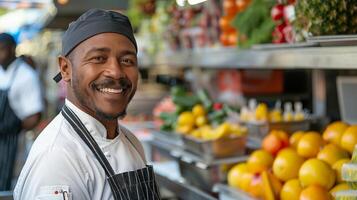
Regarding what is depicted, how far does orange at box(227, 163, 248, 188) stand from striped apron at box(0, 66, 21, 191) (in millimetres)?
2575

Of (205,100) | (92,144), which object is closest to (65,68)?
(92,144)

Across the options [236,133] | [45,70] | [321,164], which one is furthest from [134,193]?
[45,70]

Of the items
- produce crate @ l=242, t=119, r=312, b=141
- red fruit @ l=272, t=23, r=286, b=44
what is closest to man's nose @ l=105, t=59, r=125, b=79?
red fruit @ l=272, t=23, r=286, b=44

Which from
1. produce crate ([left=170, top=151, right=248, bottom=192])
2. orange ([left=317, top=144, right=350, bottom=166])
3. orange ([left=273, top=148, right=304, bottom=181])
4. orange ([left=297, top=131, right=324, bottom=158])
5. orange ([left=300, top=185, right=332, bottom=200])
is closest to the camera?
orange ([left=300, top=185, right=332, bottom=200])

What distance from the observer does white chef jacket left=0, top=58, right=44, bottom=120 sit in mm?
5164

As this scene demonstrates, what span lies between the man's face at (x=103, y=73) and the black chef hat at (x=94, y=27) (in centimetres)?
2

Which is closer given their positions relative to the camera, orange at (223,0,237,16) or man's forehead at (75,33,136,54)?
man's forehead at (75,33,136,54)

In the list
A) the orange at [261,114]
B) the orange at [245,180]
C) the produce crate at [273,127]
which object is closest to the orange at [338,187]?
the orange at [245,180]

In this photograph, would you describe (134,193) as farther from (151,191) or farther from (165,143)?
(165,143)

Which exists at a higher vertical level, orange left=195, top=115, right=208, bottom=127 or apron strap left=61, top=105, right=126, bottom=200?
apron strap left=61, top=105, right=126, bottom=200

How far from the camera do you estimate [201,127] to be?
14.1ft

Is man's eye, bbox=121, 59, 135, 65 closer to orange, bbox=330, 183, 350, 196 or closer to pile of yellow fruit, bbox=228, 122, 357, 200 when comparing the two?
pile of yellow fruit, bbox=228, 122, 357, 200

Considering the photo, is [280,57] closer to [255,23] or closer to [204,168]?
[255,23]

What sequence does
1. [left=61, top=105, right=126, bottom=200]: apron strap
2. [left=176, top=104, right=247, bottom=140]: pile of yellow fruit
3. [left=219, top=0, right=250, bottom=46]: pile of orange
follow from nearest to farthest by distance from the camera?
[left=61, top=105, right=126, bottom=200]: apron strap
[left=176, top=104, right=247, bottom=140]: pile of yellow fruit
[left=219, top=0, right=250, bottom=46]: pile of orange
